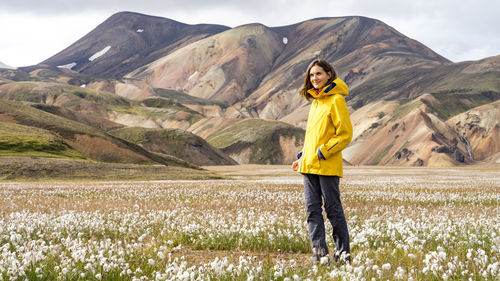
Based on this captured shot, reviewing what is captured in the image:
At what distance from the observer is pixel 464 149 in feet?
587

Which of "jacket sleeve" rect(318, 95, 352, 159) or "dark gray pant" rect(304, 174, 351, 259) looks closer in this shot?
"jacket sleeve" rect(318, 95, 352, 159)

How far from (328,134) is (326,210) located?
4.05 feet

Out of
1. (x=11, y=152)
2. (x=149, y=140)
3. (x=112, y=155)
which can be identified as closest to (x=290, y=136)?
(x=149, y=140)

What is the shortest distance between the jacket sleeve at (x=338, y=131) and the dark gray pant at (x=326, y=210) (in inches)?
18.2

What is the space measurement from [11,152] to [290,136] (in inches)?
5616

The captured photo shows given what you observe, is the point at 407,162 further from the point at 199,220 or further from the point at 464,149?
the point at 199,220

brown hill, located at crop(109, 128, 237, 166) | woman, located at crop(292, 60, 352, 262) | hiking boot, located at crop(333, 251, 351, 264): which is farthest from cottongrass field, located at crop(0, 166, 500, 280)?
brown hill, located at crop(109, 128, 237, 166)

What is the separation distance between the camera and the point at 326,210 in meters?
6.96

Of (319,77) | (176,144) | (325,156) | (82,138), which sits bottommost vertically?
(176,144)

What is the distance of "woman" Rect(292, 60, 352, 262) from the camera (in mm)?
6777

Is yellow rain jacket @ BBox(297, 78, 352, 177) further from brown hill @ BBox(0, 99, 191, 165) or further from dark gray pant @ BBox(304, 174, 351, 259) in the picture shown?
brown hill @ BBox(0, 99, 191, 165)

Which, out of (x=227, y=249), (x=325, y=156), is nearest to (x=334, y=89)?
(x=325, y=156)

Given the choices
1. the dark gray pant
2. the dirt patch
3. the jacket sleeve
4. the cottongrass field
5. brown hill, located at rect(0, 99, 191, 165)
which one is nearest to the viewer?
the cottongrass field

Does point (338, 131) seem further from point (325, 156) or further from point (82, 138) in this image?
point (82, 138)
